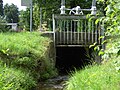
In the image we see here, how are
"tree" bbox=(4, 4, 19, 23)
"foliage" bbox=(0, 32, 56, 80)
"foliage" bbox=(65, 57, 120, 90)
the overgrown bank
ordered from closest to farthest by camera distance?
"foliage" bbox=(65, 57, 120, 90) < the overgrown bank < "foliage" bbox=(0, 32, 56, 80) < "tree" bbox=(4, 4, 19, 23)

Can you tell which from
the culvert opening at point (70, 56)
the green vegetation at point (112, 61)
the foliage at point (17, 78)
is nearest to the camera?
the green vegetation at point (112, 61)

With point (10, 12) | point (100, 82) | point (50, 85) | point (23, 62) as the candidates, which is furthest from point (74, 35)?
point (10, 12)

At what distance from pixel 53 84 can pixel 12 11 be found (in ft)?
167

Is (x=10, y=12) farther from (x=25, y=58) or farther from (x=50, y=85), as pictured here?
(x=25, y=58)

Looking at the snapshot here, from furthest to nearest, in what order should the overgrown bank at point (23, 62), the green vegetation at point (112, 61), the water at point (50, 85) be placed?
1. the water at point (50, 85)
2. the overgrown bank at point (23, 62)
3. the green vegetation at point (112, 61)

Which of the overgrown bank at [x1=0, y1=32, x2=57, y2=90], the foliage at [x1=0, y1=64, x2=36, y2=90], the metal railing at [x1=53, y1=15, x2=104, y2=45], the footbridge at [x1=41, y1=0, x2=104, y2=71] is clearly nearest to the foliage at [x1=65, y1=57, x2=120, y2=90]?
the foliage at [x1=0, y1=64, x2=36, y2=90]

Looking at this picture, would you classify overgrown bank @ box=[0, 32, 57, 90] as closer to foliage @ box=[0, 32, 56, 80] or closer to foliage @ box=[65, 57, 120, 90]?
foliage @ box=[0, 32, 56, 80]

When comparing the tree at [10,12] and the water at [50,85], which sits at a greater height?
the tree at [10,12]

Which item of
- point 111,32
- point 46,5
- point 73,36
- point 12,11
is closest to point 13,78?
point 111,32

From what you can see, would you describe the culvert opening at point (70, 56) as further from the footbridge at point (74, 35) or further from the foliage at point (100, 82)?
the foliage at point (100, 82)

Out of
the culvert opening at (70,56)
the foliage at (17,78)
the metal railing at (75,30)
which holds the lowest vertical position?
the culvert opening at (70,56)

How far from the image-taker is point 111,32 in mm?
3982

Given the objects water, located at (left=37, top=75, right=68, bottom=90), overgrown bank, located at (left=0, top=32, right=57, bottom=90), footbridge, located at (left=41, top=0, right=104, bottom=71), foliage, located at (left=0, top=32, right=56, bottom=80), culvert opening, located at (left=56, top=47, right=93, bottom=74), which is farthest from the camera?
culvert opening, located at (left=56, top=47, right=93, bottom=74)

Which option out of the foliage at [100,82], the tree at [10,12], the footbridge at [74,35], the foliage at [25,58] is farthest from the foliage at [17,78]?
the tree at [10,12]
